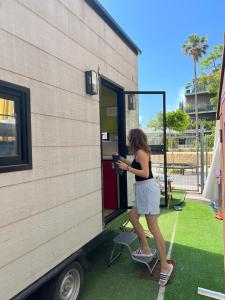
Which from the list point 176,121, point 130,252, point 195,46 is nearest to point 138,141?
point 130,252

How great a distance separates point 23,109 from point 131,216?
2.02 m

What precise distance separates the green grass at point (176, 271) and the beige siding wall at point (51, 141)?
23.9 inches

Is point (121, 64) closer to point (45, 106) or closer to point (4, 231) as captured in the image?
point (45, 106)

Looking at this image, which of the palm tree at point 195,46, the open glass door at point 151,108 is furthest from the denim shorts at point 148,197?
the palm tree at point 195,46

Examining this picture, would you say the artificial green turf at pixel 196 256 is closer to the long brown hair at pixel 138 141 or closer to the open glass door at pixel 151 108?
the open glass door at pixel 151 108

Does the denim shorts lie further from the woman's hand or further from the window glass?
the window glass

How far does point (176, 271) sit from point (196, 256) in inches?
22.2

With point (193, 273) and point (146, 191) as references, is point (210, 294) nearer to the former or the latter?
point (193, 273)

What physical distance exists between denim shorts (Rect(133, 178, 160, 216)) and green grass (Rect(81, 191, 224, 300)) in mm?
747

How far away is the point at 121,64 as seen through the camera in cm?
406

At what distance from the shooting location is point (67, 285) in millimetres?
2691

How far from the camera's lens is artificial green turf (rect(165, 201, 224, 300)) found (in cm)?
298

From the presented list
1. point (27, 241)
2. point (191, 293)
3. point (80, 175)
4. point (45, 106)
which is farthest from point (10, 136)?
point (191, 293)

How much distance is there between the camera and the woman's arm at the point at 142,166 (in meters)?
3.18
